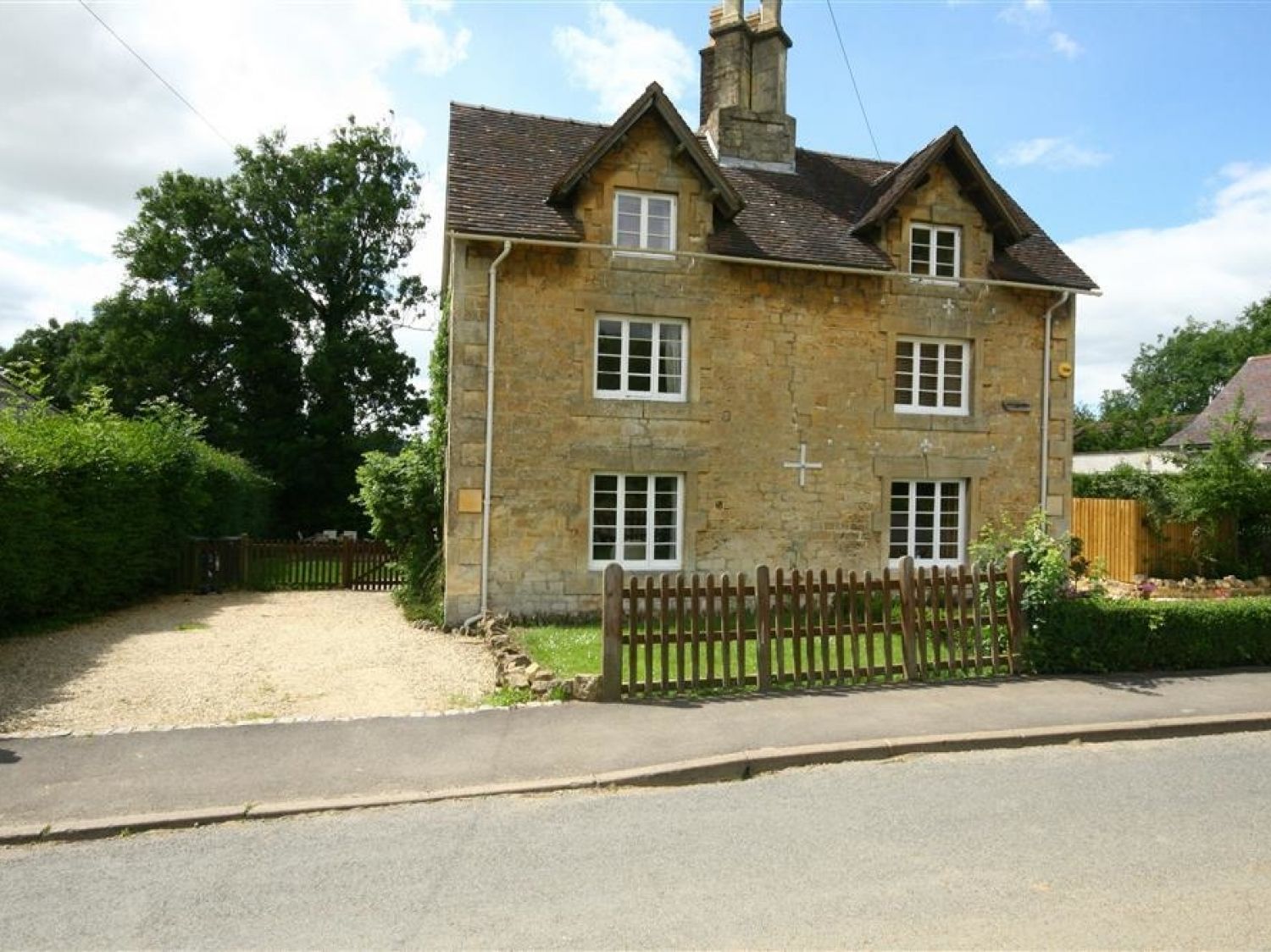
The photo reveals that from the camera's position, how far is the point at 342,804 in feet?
19.9

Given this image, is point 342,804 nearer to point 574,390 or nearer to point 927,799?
point 927,799

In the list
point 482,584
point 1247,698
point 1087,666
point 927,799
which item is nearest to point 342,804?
point 927,799

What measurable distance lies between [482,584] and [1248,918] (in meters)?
10.7

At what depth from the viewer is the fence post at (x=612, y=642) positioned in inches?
339


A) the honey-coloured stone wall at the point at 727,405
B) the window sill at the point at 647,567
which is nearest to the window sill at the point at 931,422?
the honey-coloured stone wall at the point at 727,405

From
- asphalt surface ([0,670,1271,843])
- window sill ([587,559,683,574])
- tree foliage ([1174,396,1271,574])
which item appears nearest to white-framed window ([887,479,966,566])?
window sill ([587,559,683,574])

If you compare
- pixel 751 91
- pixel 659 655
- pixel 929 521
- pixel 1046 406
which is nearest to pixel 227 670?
pixel 659 655

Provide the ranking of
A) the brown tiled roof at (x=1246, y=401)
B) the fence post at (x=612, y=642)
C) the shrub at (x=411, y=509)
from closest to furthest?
1. the fence post at (x=612, y=642)
2. the shrub at (x=411, y=509)
3. the brown tiled roof at (x=1246, y=401)

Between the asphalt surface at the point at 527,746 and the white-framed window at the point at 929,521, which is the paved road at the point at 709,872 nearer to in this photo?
Result: the asphalt surface at the point at 527,746

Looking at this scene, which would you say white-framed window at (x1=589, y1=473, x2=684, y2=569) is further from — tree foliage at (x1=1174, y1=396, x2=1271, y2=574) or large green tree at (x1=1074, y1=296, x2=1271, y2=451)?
large green tree at (x1=1074, y1=296, x2=1271, y2=451)

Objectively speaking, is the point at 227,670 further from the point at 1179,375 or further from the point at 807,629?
the point at 1179,375

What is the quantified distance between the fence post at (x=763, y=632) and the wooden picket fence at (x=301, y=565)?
11.2m

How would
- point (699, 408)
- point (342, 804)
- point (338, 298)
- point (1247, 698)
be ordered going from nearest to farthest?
point (342, 804)
point (1247, 698)
point (699, 408)
point (338, 298)

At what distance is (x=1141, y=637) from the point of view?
402 inches
